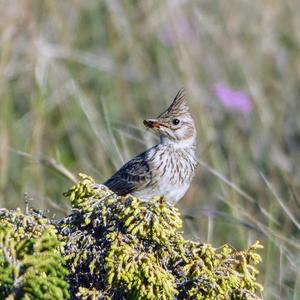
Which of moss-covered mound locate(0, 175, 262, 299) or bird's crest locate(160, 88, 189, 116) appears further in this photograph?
bird's crest locate(160, 88, 189, 116)

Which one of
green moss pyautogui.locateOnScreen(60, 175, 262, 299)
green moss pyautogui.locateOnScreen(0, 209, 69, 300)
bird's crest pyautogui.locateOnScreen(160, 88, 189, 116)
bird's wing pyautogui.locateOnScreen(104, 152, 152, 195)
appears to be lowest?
green moss pyautogui.locateOnScreen(0, 209, 69, 300)

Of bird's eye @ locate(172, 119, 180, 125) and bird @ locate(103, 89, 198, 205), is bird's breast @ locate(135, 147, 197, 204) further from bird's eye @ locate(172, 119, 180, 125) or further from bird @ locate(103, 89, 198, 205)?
bird's eye @ locate(172, 119, 180, 125)

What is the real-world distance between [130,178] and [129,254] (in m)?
2.49

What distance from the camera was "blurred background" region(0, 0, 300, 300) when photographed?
7160mm

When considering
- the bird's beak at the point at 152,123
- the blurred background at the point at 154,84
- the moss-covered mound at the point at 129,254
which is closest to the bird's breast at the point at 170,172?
the bird's beak at the point at 152,123

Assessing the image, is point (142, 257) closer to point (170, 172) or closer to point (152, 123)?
point (170, 172)

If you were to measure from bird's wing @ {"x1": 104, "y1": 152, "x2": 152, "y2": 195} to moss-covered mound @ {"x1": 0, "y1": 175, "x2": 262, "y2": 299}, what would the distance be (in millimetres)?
2197

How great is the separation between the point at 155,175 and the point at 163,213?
2.52 m

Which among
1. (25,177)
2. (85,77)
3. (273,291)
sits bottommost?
(273,291)

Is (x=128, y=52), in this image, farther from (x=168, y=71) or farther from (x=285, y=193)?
(x=285, y=193)

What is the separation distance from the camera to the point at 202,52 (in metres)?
9.01

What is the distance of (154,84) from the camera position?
8.35 meters

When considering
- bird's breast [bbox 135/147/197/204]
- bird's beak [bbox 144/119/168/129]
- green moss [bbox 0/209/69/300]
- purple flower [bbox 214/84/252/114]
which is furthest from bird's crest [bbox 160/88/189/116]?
green moss [bbox 0/209/69/300]

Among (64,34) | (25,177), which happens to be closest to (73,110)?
(64,34)
